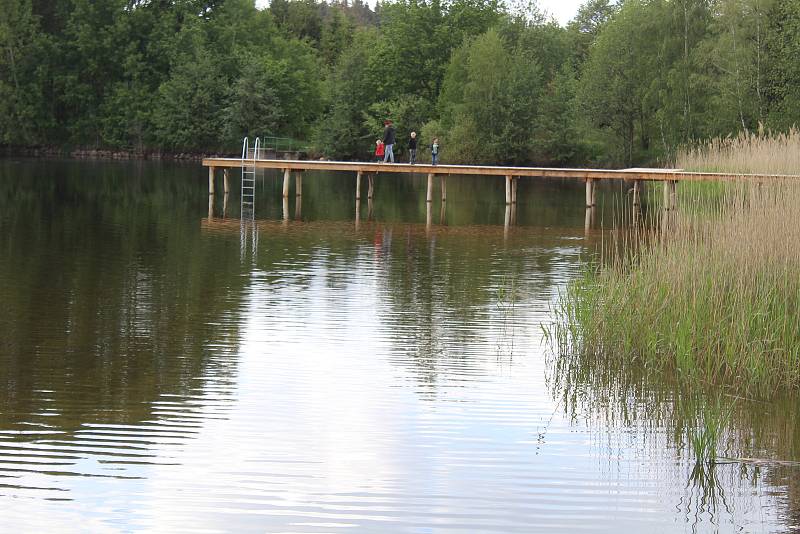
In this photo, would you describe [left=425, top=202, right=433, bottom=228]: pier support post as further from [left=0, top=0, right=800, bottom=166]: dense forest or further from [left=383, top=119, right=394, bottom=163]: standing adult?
[left=0, top=0, right=800, bottom=166]: dense forest

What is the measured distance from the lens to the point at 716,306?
33.7 ft

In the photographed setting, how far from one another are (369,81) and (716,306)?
6362 cm

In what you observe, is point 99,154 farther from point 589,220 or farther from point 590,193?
point 589,220

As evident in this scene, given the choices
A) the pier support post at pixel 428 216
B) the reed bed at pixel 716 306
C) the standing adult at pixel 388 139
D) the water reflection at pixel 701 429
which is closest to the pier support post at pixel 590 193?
the pier support post at pixel 428 216

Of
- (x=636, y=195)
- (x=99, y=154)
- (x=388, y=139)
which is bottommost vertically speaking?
(x=636, y=195)

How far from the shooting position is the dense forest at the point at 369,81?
5991 cm

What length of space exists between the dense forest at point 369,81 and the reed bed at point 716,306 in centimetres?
4272

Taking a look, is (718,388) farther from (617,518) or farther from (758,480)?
(617,518)

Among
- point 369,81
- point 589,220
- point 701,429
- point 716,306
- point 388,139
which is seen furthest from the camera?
point 369,81

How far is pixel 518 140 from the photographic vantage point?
2522 inches

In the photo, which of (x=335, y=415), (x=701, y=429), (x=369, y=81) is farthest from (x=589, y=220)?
(x=369, y=81)

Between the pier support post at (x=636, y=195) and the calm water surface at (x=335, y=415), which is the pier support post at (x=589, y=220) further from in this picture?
the calm water surface at (x=335, y=415)

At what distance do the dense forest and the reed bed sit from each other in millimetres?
42721

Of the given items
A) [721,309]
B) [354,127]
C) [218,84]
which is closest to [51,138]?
[218,84]
